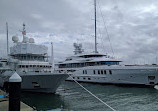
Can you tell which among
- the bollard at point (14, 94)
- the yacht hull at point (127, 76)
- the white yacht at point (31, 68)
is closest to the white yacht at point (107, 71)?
the yacht hull at point (127, 76)

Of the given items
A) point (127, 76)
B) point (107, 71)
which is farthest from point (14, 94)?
point (107, 71)

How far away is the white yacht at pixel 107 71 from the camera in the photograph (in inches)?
929

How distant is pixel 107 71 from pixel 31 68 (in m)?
12.8

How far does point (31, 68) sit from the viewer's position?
19.6 m

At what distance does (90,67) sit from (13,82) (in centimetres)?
2635

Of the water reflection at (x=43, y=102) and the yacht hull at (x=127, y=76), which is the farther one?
the yacht hull at (x=127, y=76)

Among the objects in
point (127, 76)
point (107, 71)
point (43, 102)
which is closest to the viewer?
point (43, 102)

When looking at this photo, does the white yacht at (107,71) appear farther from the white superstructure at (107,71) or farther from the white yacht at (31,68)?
the white yacht at (31,68)

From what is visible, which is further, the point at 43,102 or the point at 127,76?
the point at 127,76

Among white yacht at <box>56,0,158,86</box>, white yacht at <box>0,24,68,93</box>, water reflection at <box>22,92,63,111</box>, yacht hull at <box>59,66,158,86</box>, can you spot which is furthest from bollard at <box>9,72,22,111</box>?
yacht hull at <box>59,66,158,86</box>

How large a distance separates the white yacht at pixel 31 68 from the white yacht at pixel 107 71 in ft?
13.9

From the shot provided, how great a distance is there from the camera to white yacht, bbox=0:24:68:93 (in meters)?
16.8

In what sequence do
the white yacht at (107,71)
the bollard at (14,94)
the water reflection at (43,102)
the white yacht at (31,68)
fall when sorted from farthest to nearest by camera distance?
the white yacht at (107,71)
the white yacht at (31,68)
the water reflection at (43,102)
the bollard at (14,94)

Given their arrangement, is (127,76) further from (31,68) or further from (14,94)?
(14,94)
